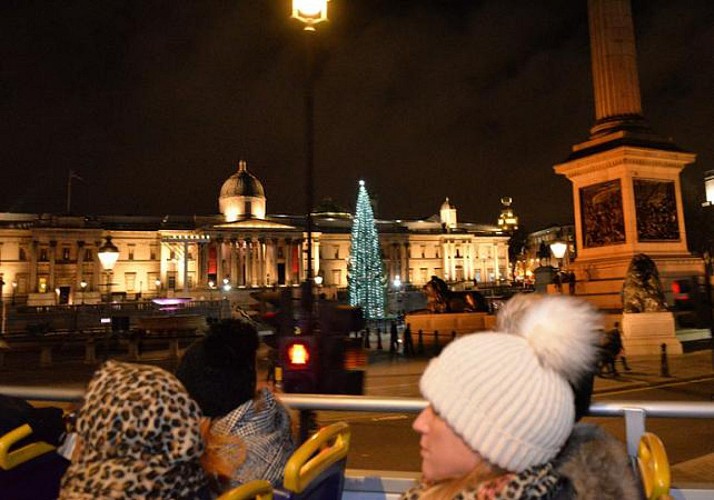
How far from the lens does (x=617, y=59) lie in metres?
21.3

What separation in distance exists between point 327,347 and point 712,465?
4.76m

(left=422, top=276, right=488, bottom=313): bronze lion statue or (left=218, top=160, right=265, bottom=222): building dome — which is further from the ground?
(left=218, top=160, right=265, bottom=222): building dome

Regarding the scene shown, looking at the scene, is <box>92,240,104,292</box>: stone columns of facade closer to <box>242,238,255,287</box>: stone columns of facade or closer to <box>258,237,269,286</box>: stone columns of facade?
<box>242,238,255,287</box>: stone columns of facade

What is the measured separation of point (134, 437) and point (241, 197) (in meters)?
107

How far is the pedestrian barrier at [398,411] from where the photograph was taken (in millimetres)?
3006

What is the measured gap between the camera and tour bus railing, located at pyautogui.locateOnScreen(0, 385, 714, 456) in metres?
2.99

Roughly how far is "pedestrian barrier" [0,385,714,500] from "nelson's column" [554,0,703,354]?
1694 cm

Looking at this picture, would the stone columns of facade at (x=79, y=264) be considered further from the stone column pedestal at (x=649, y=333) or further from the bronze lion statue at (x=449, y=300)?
the stone column pedestal at (x=649, y=333)

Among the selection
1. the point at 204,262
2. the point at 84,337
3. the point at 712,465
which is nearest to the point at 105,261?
the point at 712,465

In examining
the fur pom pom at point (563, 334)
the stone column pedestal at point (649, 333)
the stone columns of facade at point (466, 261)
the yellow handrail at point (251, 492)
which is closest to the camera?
the fur pom pom at point (563, 334)

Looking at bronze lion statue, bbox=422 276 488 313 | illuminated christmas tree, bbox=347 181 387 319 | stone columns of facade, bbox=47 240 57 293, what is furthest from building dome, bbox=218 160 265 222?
bronze lion statue, bbox=422 276 488 313

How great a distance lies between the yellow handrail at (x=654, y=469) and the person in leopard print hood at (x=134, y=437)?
1.77 metres

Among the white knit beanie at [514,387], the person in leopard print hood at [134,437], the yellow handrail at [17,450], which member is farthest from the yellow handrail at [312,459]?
the yellow handrail at [17,450]

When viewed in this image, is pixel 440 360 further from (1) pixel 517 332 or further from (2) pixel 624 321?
(2) pixel 624 321
